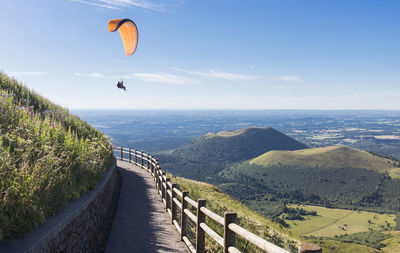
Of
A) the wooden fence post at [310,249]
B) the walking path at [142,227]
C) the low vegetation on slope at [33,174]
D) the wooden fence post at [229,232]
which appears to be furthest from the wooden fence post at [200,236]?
the wooden fence post at [310,249]

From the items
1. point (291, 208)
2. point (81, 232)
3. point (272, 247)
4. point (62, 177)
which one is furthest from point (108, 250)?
point (291, 208)

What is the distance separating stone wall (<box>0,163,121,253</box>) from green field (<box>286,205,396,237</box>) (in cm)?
13372

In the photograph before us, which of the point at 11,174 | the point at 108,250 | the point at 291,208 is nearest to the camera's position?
the point at 11,174

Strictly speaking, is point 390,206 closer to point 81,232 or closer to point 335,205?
point 335,205

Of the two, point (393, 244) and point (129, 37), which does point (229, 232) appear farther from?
point (393, 244)

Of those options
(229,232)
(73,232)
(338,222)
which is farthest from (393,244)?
(73,232)

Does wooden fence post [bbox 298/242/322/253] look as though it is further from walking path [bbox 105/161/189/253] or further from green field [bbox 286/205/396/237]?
green field [bbox 286/205/396/237]

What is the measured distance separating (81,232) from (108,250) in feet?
5.73

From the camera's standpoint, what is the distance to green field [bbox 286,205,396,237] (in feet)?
434

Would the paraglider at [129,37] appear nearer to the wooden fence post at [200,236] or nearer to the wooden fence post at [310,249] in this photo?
Result: the wooden fence post at [200,236]

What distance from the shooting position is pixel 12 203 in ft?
15.4

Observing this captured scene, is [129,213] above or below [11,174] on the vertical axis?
below

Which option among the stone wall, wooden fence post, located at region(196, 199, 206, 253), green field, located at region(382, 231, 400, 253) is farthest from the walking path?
green field, located at region(382, 231, 400, 253)

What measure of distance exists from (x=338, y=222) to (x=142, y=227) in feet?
519
